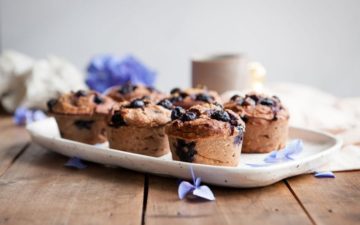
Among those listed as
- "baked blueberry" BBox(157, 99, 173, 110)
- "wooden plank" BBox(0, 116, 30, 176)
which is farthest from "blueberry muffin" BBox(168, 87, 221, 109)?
"wooden plank" BBox(0, 116, 30, 176)

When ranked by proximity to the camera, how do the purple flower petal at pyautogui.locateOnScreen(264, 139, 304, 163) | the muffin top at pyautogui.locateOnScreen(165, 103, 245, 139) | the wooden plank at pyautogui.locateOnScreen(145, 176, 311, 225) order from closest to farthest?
the wooden plank at pyautogui.locateOnScreen(145, 176, 311, 225) → the muffin top at pyautogui.locateOnScreen(165, 103, 245, 139) → the purple flower petal at pyautogui.locateOnScreen(264, 139, 304, 163)

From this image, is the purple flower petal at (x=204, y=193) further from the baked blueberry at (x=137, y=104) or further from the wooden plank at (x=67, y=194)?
the baked blueberry at (x=137, y=104)

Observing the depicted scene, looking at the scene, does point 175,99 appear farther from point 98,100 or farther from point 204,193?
point 204,193

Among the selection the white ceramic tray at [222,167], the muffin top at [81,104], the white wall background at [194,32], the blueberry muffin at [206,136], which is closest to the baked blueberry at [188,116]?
the blueberry muffin at [206,136]

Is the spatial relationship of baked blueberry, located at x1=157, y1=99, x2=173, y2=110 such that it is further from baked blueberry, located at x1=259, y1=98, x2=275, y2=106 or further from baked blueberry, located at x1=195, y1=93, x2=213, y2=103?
baked blueberry, located at x1=259, y1=98, x2=275, y2=106

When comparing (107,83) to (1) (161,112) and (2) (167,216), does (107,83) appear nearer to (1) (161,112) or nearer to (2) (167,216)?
(1) (161,112)

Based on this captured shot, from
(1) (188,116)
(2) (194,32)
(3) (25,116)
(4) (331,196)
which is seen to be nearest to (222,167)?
(1) (188,116)
